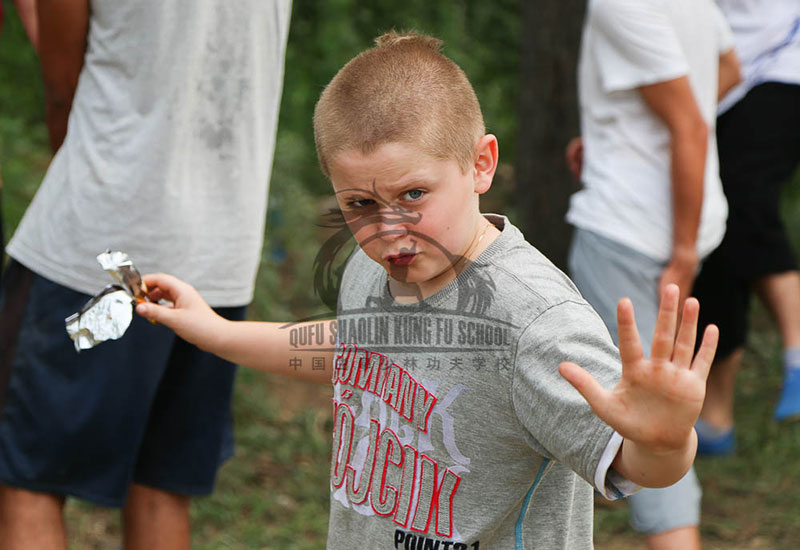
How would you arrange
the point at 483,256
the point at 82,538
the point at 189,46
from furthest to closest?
the point at 82,538
the point at 189,46
the point at 483,256

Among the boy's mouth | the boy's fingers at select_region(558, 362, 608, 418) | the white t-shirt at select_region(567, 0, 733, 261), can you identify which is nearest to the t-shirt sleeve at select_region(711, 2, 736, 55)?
the white t-shirt at select_region(567, 0, 733, 261)

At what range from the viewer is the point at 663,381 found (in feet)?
4.01

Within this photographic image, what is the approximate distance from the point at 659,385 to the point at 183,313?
1.02 m

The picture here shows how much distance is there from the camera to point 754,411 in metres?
4.21

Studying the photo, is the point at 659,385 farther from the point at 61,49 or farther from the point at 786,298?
the point at 786,298

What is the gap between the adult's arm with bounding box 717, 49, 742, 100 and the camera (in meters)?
2.88

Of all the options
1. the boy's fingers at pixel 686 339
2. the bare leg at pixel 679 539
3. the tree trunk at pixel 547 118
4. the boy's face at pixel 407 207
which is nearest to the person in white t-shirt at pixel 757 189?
the tree trunk at pixel 547 118

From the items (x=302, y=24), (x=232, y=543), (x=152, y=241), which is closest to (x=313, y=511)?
(x=232, y=543)

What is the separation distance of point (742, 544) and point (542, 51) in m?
2.07

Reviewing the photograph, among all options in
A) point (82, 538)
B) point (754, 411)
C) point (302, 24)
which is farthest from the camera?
point (302, 24)

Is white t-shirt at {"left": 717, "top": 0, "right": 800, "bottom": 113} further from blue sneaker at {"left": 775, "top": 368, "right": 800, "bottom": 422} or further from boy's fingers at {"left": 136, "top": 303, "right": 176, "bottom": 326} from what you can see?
boy's fingers at {"left": 136, "top": 303, "right": 176, "bottom": 326}

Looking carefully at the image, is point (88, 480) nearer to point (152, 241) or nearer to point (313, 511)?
point (152, 241)

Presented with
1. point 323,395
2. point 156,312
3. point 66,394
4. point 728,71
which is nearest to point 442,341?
point 156,312

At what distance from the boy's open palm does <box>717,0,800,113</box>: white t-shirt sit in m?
2.36
